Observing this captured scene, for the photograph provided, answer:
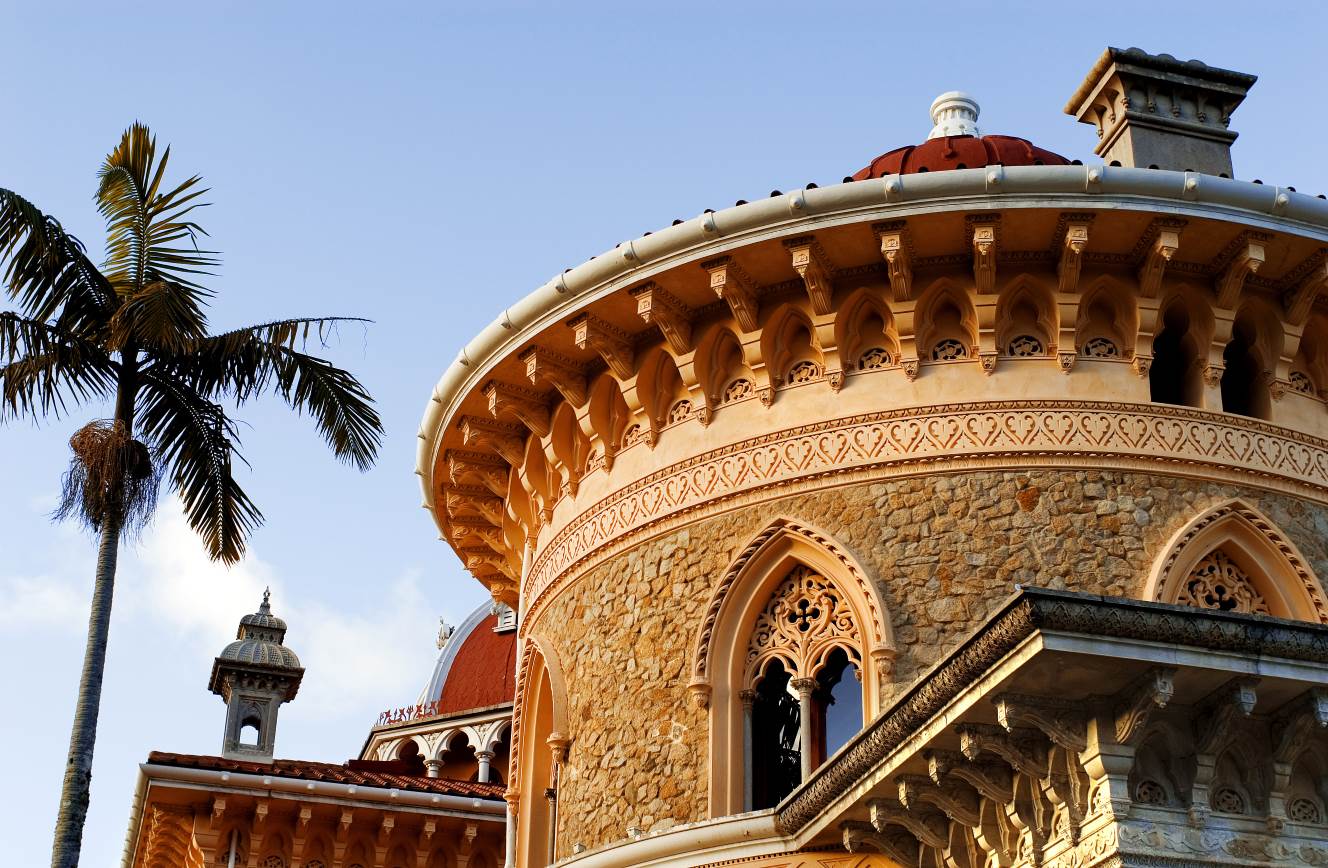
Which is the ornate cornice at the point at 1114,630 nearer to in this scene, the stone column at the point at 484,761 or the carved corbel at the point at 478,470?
the carved corbel at the point at 478,470

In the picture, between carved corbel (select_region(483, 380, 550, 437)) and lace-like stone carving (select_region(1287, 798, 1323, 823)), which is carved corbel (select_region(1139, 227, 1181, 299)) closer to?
lace-like stone carving (select_region(1287, 798, 1323, 823))

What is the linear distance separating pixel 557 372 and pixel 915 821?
16.9 feet

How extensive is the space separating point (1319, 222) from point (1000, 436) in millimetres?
2549

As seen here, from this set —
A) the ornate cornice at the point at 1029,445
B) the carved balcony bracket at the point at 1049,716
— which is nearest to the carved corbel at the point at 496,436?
the ornate cornice at the point at 1029,445

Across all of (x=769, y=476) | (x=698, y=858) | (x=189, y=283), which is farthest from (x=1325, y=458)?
(x=189, y=283)

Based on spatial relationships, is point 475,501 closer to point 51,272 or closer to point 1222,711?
point 51,272

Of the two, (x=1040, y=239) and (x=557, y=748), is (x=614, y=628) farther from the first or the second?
(x=1040, y=239)

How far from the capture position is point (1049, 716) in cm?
810

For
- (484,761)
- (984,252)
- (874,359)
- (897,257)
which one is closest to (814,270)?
(897,257)

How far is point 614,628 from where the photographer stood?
12891mm

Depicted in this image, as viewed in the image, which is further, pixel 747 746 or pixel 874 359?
pixel 874 359

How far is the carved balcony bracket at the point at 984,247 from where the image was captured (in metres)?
11.7

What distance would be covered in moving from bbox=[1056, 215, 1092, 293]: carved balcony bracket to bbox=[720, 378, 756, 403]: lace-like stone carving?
2.30m

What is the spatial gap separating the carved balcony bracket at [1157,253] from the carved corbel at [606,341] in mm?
3758
